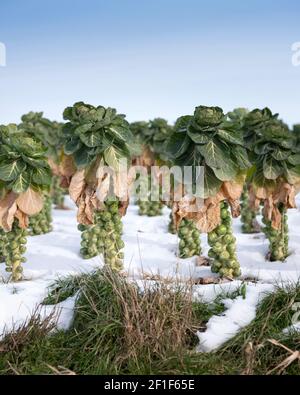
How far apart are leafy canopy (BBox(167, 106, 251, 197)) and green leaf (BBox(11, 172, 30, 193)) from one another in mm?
1354

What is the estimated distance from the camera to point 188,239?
6.29m

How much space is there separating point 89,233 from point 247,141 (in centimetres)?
228

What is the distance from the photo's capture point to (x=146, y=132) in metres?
10.4

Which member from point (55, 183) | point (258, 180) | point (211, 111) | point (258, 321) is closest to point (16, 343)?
point (258, 321)

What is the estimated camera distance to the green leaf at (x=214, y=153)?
195 inches

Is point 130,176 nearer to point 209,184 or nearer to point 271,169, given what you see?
point 209,184

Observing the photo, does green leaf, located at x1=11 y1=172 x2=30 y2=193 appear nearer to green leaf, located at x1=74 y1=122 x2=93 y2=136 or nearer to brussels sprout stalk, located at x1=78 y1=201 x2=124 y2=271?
green leaf, located at x1=74 y1=122 x2=93 y2=136

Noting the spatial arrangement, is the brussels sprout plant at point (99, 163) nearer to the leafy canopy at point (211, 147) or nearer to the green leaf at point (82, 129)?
the green leaf at point (82, 129)

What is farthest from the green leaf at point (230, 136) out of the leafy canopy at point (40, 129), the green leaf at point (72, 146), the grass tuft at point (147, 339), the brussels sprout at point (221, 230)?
the leafy canopy at point (40, 129)

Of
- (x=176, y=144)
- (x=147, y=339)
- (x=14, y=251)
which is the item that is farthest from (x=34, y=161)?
(x=147, y=339)

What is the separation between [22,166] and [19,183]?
0.18 meters

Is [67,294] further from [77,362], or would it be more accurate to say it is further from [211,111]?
[211,111]

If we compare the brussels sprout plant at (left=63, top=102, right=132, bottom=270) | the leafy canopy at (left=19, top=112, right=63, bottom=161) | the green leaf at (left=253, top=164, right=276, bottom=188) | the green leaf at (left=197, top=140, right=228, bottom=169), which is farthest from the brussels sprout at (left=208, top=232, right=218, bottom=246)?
the leafy canopy at (left=19, top=112, right=63, bottom=161)

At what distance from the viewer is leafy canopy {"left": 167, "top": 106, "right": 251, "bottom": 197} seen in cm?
498
